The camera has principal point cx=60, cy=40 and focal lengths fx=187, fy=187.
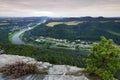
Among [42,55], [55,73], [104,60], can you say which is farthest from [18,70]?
[42,55]

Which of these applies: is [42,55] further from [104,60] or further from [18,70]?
Answer: [104,60]

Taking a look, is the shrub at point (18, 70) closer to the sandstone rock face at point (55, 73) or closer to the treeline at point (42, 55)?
the sandstone rock face at point (55, 73)

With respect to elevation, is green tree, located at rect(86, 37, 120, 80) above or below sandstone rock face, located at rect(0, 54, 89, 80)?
above

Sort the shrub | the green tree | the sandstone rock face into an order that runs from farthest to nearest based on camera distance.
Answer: the green tree, the shrub, the sandstone rock face

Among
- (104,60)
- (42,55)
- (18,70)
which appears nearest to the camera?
(18,70)

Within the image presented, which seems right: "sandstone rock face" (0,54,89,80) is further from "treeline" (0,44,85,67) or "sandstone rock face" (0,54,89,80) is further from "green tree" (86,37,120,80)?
"treeline" (0,44,85,67)

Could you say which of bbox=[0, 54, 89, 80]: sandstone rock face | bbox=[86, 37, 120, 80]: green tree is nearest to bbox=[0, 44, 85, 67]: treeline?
bbox=[0, 54, 89, 80]: sandstone rock face

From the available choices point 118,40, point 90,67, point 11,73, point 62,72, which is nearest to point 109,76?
point 90,67

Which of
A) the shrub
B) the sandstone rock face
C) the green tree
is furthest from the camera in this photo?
the green tree
